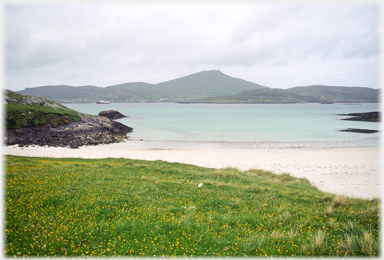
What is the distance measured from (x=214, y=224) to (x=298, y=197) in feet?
26.9

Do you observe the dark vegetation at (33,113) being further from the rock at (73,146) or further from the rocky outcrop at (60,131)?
the rock at (73,146)

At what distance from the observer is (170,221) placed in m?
9.25

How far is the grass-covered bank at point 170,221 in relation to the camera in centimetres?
719

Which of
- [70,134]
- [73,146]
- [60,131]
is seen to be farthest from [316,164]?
[60,131]

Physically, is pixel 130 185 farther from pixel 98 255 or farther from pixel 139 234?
pixel 98 255

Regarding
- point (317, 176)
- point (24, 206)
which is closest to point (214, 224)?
point (24, 206)

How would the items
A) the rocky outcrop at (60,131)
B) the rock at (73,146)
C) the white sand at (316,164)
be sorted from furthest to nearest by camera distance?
1. the rocky outcrop at (60,131)
2. the rock at (73,146)
3. the white sand at (316,164)

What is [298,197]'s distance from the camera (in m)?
14.5

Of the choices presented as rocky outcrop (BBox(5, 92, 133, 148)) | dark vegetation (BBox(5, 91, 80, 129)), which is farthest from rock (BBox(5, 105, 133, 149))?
dark vegetation (BBox(5, 91, 80, 129))

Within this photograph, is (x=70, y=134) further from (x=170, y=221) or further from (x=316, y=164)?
(x=316, y=164)

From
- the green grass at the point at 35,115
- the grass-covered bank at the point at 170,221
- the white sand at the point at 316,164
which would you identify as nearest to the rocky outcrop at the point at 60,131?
the green grass at the point at 35,115

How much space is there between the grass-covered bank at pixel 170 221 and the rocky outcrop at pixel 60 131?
119 ft

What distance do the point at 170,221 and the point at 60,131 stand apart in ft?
170

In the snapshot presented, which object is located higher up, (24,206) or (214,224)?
(24,206)
